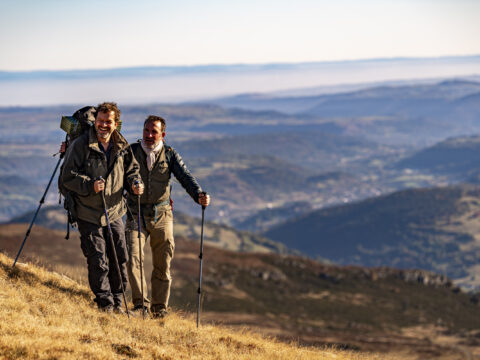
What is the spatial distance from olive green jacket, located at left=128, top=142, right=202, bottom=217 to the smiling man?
48cm

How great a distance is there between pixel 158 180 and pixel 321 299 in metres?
132

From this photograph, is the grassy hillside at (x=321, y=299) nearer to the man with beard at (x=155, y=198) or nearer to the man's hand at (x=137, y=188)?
the man with beard at (x=155, y=198)

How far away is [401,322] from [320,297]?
22.6 metres

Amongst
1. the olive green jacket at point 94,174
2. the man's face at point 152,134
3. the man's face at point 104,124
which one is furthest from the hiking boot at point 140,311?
the man's face at point 104,124

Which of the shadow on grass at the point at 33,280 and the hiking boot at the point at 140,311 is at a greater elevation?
the shadow on grass at the point at 33,280

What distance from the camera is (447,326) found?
125 metres

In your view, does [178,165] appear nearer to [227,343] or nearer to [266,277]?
[227,343]

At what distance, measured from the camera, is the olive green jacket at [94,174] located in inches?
475

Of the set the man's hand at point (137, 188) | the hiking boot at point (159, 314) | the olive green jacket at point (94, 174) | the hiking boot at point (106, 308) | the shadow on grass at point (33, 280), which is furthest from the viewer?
the hiking boot at point (159, 314)

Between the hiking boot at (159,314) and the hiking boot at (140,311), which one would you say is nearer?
the hiking boot at (140,311)

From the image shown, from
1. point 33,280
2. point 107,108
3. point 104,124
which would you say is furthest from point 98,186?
point 33,280

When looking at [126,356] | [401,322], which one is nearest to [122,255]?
[126,356]

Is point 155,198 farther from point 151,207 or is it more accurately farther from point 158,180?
point 158,180

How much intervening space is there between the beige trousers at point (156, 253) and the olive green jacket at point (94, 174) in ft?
2.77
